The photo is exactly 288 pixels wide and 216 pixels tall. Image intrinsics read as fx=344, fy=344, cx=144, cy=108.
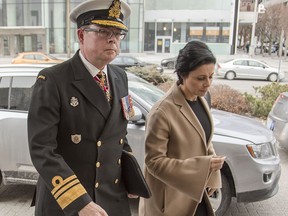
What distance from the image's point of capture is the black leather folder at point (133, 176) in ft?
6.58

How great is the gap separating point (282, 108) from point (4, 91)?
4.59 m

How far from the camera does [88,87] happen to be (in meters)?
1.76

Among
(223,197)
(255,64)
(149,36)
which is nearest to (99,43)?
(223,197)

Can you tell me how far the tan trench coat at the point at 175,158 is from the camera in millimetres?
2002

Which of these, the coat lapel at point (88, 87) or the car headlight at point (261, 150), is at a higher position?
the coat lapel at point (88, 87)

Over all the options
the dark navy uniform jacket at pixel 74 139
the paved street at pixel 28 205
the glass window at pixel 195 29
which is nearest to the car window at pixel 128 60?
the paved street at pixel 28 205

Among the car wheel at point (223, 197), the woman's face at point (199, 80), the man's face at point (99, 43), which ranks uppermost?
the man's face at point (99, 43)

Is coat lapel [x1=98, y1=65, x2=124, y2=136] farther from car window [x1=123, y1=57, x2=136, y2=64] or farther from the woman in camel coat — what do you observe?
car window [x1=123, y1=57, x2=136, y2=64]

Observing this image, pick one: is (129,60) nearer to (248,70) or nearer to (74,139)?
(248,70)

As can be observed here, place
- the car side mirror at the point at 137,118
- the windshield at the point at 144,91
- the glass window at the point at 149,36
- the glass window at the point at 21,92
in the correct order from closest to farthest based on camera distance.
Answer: the car side mirror at the point at 137,118, the glass window at the point at 21,92, the windshield at the point at 144,91, the glass window at the point at 149,36

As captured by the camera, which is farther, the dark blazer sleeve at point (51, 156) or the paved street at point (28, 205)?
the paved street at point (28, 205)

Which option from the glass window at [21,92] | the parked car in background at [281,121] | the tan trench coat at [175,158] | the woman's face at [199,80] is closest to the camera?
the tan trench coat at [175,158]

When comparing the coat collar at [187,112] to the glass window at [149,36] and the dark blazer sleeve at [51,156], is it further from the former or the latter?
the glass window at [149,36]

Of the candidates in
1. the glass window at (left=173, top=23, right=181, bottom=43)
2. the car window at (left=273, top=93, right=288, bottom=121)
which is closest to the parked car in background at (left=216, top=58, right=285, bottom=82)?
the car window at (left=273, top=93, right=288, bottom=121)
